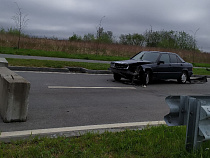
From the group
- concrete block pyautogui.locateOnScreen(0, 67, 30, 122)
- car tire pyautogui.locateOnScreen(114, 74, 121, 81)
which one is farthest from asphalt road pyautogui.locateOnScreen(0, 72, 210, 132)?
car tire pyautogui.locateOnScreen(114, 74, 121, 81)

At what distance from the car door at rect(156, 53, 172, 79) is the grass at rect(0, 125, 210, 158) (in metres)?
7.26

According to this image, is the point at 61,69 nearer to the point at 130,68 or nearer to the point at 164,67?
the point at 130,68

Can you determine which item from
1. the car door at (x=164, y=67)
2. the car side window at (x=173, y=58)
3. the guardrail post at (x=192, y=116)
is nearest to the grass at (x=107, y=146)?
the guardrail post at (x=192, y=116)

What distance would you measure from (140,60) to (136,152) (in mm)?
7850

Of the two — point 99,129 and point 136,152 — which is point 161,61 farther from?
point 136,152

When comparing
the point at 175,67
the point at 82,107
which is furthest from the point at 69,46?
the point at 82,107

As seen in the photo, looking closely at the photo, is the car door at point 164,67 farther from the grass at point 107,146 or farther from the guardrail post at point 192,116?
the guardrail post at point 192,116

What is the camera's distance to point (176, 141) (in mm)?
3619

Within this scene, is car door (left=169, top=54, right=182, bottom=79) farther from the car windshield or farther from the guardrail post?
the guardrail post

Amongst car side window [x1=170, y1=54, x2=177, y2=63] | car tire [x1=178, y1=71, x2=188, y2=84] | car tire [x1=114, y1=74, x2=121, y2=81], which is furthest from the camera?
car tire [x1=178, y1=71, x2=188, y2=84]

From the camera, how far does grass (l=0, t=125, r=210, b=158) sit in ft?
9.91

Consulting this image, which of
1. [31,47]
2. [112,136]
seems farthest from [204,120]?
[31,47]

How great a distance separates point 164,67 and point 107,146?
27.1 ft

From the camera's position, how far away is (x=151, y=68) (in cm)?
1048
